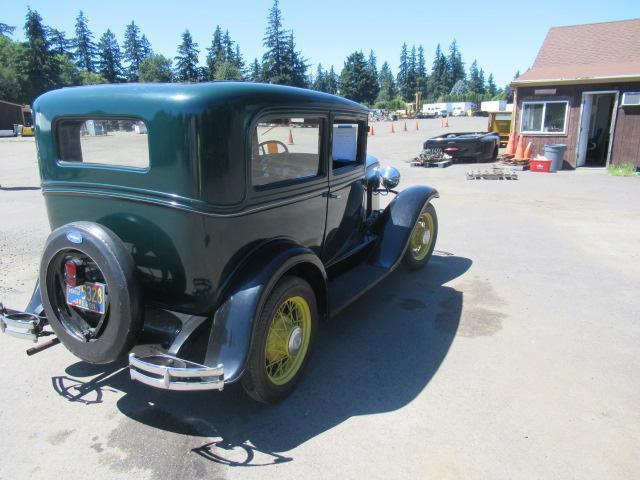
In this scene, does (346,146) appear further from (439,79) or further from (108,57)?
(439,79)

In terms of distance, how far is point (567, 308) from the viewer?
427cm

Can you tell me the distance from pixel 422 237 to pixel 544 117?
11772 millimetres

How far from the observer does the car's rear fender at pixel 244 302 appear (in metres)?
2.44

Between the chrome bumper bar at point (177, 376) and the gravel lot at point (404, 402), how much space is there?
46 cm

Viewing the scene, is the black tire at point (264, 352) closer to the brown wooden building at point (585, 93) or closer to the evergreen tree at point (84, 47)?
the brown wooden building at point (585, 93)

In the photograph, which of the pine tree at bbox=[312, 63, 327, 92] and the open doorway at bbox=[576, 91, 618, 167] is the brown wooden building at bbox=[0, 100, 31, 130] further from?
the pine tree at bbox=[312, 63, 327, 92]

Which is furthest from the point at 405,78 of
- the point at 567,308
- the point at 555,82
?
the point at 567,308

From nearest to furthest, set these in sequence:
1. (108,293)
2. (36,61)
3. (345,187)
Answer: (108,293), (345,187), (36,61)

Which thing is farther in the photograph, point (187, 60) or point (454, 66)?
point (454, 66)

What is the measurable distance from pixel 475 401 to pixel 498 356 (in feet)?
2.21

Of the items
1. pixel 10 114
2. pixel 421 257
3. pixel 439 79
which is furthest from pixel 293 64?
pixel 421 257

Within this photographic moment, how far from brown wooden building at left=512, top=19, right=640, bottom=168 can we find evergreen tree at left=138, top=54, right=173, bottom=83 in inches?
2494

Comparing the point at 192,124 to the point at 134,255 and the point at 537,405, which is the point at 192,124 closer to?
the point at 134,255

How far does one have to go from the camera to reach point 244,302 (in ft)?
8.30
